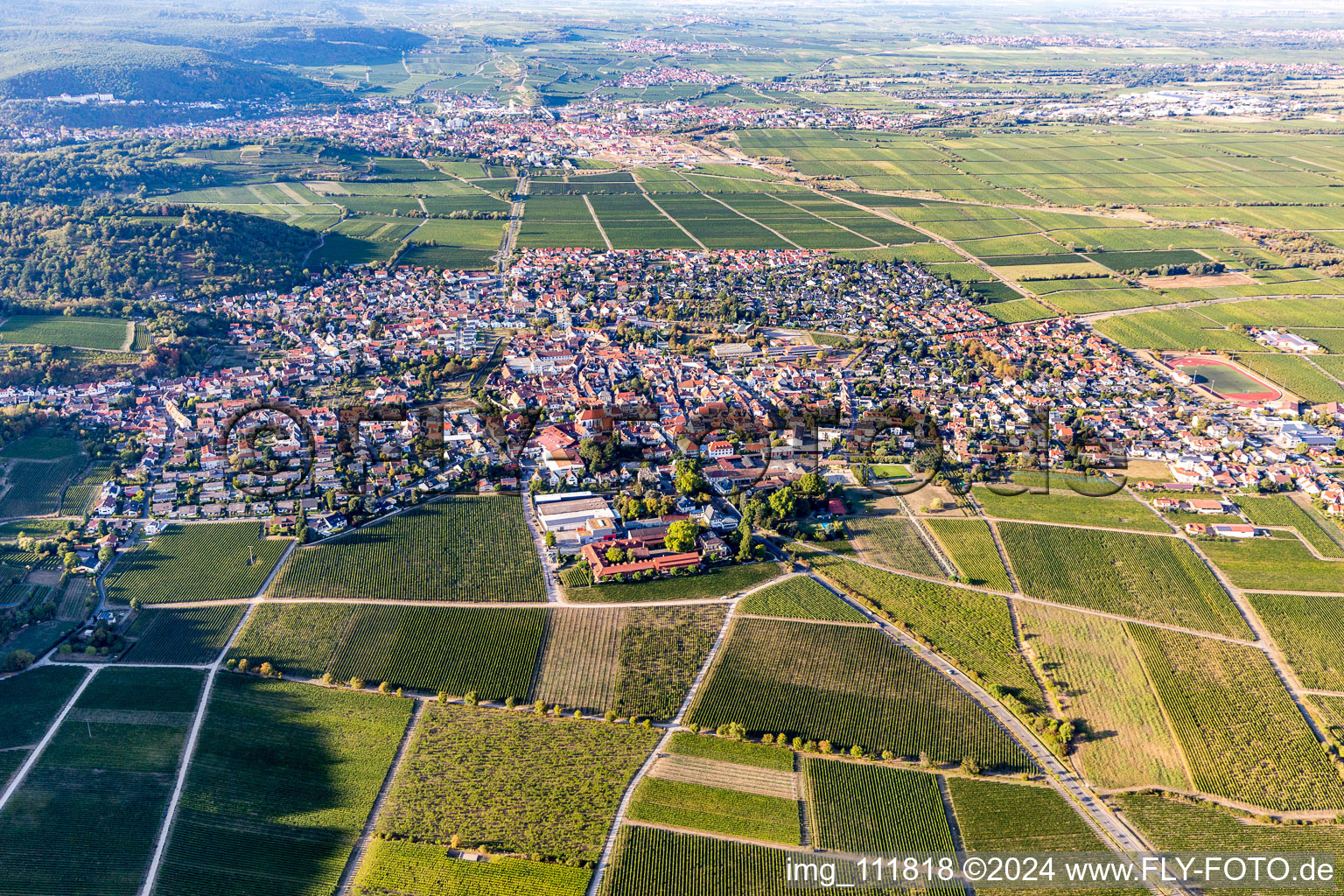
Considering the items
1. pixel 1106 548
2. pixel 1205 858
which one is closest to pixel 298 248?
pixel 1106 548

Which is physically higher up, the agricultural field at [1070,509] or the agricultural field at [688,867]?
the agricultural field at [1070,509]

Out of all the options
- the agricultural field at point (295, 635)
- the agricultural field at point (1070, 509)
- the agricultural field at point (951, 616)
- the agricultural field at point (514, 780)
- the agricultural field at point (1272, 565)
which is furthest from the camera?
the agricultural field at point (1070, 509)

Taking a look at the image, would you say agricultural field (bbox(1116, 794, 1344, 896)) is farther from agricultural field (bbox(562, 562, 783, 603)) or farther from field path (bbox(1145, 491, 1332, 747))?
agricultural field (bbox(562, 562, 783, 603))

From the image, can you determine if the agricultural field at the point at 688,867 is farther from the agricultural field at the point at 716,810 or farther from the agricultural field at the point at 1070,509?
the agricultural field at the point at 1070,509

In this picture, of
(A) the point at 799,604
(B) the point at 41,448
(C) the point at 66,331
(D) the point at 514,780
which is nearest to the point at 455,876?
Result: (D) the point at 514,780

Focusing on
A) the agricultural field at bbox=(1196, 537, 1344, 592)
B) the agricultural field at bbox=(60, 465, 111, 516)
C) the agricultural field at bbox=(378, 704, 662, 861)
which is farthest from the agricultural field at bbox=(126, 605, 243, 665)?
the agricultural field at bbox=(1196, 537, 1344, 592)

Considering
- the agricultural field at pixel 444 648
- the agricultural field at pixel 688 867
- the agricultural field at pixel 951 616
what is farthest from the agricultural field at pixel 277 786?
the agricultural field at pixel 951 616
